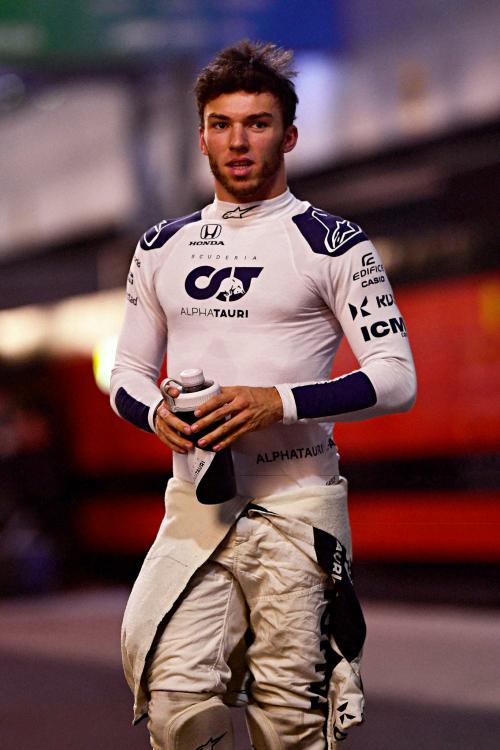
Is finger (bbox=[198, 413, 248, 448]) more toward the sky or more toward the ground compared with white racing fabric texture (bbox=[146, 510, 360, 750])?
more toward the sky

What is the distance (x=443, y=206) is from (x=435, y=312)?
1.95 feet

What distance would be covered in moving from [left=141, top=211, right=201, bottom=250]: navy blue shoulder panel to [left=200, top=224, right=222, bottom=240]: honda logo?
0.21 feet

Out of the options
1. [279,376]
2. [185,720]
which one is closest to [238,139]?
[279,376]

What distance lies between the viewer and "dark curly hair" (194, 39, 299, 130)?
1.97m

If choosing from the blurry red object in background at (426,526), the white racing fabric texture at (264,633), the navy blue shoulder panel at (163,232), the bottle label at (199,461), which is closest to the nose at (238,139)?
the navy blue shoulder panel at (163,232)

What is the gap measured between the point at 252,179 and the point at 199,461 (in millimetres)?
666

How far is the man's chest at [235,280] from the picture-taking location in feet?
6.31

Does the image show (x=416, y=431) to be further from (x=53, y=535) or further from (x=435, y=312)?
(x=53, y=535)

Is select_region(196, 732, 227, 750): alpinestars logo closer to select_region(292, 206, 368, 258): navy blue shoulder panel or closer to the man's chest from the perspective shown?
the man's chest

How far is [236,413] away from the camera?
1.72 metres

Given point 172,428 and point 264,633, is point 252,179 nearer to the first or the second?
point 172,428

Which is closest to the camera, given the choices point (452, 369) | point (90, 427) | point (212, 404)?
point (212, 404)

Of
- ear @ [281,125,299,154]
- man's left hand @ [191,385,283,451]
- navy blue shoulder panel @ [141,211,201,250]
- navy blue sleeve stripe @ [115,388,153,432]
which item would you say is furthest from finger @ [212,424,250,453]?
ear @ [281,125,299,154]

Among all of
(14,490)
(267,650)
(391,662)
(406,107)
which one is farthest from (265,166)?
(14,490)
